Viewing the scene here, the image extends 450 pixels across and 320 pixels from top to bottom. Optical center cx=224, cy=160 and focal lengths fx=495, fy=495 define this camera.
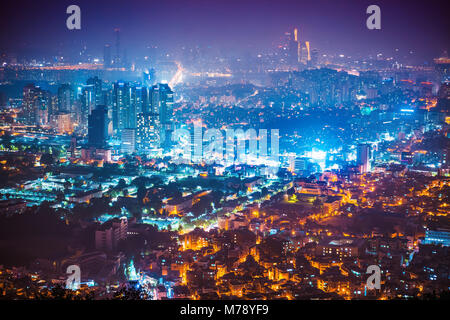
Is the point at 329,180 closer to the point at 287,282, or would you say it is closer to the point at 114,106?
the point at 287,282

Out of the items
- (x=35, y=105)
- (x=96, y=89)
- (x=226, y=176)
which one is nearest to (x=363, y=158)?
(x=226, y=176)

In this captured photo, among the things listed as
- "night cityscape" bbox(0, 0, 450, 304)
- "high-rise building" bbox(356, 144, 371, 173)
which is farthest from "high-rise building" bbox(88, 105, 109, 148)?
"high-rise building" bbox(356, 144, 371, 173)

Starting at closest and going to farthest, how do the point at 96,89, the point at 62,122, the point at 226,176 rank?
the point at 226,176 → the point at 62,122 → the point at 96,89

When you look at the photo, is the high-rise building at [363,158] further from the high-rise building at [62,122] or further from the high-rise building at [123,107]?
the high-rise building at [62,122]

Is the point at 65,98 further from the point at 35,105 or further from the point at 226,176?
the point at 226,176

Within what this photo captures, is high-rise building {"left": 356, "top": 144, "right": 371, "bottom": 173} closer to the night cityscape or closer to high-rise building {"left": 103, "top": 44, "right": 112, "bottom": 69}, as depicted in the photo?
the night cityscape
